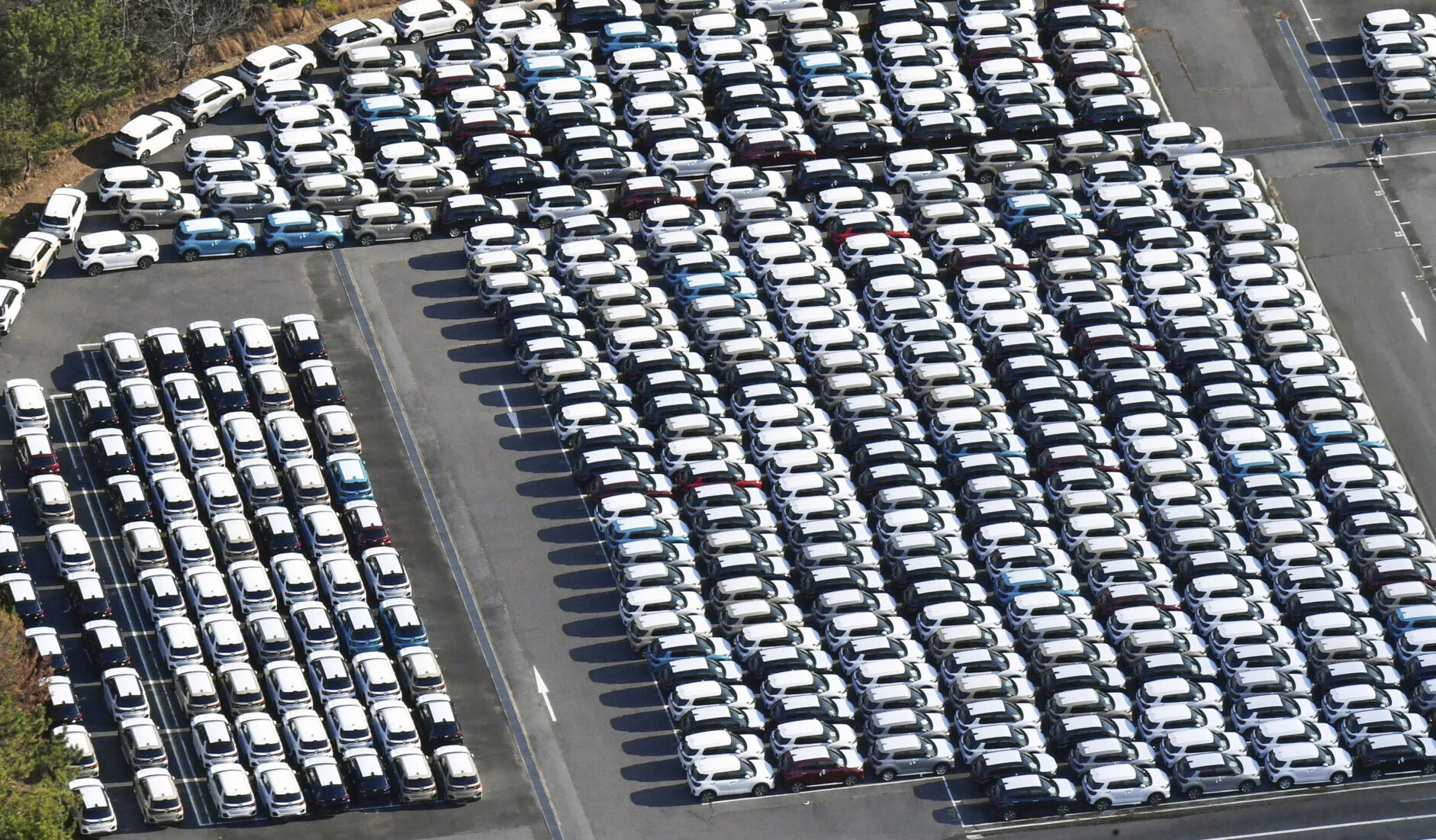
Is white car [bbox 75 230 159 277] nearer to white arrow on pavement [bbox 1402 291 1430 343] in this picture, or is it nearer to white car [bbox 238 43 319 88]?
white car [bbox 238 43 319 88]

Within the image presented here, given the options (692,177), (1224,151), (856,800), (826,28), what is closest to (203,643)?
(856,800)

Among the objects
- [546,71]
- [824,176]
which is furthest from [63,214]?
[824,176]

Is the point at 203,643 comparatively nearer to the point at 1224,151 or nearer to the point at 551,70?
the point at 551,70

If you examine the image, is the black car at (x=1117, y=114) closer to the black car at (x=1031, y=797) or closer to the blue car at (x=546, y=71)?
the blue car at (x=546, y=71)

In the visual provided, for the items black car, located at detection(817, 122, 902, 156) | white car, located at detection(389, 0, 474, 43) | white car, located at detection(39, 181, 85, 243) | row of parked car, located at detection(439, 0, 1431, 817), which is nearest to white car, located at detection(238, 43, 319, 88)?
white car, located at detection(389, 0, 474, 43)

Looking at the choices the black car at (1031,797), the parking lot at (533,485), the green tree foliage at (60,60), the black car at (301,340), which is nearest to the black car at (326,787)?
the parking lot at (533,485)

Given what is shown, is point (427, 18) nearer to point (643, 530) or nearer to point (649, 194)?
point (649, 194)
